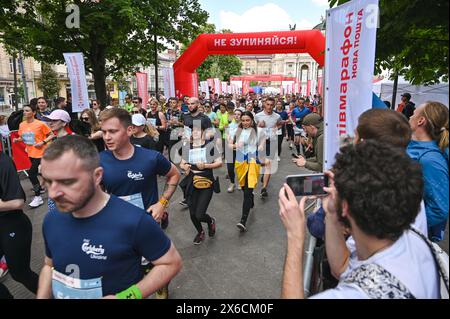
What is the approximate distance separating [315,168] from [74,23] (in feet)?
36.5

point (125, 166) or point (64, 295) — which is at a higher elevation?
point (125, 166)

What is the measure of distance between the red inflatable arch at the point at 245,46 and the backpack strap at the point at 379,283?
10.5 m

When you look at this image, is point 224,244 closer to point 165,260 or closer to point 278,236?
point 278,236

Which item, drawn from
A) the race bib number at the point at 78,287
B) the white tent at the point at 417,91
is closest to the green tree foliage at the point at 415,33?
the race bib number at the point at 78,287

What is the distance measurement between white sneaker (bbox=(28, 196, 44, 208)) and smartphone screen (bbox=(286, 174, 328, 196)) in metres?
5.80

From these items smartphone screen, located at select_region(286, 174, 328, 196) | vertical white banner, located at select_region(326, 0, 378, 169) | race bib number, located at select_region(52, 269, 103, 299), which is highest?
vertical white banner, located at select_region(326, 0, 378, 169)

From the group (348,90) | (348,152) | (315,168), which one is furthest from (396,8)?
(348,152)

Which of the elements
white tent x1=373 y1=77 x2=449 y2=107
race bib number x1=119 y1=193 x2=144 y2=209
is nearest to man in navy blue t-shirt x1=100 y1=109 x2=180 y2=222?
race bib number x1=119 y1=193 x2=144 y2=209

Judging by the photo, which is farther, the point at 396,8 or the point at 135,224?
the point at 396,8

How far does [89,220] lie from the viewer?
1658 mm

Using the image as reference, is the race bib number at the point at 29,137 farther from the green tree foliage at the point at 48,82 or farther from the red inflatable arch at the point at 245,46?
the green tree foliage at the point at 48,82

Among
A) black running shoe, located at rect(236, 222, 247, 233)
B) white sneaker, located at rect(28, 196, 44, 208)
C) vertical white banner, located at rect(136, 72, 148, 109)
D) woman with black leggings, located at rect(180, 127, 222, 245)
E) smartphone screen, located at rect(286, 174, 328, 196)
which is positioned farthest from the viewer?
vertical white banner, located at rect(136, 72, 148, 109)

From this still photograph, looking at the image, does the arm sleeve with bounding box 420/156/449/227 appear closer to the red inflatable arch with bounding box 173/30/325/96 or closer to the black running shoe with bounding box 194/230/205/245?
the black running shoe with bounding box 194/230/205/245

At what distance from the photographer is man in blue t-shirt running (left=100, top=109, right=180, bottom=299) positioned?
286 centimetres
